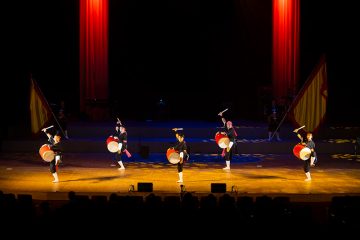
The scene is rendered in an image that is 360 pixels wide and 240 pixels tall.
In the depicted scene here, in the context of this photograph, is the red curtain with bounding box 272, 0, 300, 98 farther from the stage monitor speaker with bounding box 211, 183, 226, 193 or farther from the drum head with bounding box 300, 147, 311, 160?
A: the stage monitor speaker with bounding box 211, 183, 226, 193

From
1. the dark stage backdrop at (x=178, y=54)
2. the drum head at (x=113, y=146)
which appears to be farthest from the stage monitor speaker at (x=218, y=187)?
the dark stage backdrop at (x=178, y=54)

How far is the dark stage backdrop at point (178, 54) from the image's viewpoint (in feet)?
94.7

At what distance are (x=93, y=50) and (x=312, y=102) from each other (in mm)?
11262

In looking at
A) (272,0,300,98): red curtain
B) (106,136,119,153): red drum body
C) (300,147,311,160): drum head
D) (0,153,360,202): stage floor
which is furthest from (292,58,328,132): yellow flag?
(106,136,119,153): red drum body

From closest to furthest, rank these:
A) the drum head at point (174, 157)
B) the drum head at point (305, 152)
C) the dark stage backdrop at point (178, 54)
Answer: the drum head at point (174, 157), the drum head at point (305, 152), the dark stage backdrop at point (178, 54)

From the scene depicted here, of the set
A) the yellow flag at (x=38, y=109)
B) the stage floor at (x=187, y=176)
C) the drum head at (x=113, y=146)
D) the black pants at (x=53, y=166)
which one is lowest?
the stage floor at (x=187, y=176)

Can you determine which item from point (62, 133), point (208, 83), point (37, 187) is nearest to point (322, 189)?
point (37, 187)

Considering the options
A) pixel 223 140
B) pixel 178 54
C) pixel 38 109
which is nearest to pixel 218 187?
pixel 223 140

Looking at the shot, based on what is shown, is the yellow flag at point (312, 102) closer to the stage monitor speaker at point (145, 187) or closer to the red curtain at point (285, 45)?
the red curtain at point (285, 45)

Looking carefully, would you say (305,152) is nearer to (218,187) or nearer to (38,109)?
(218,187)

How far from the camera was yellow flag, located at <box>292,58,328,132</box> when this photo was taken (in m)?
21.2

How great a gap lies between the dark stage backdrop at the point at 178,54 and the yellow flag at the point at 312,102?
7.16 meters

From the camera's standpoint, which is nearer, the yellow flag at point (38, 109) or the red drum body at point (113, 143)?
the red drum body at point (113, 143)

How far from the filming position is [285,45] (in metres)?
28.2
